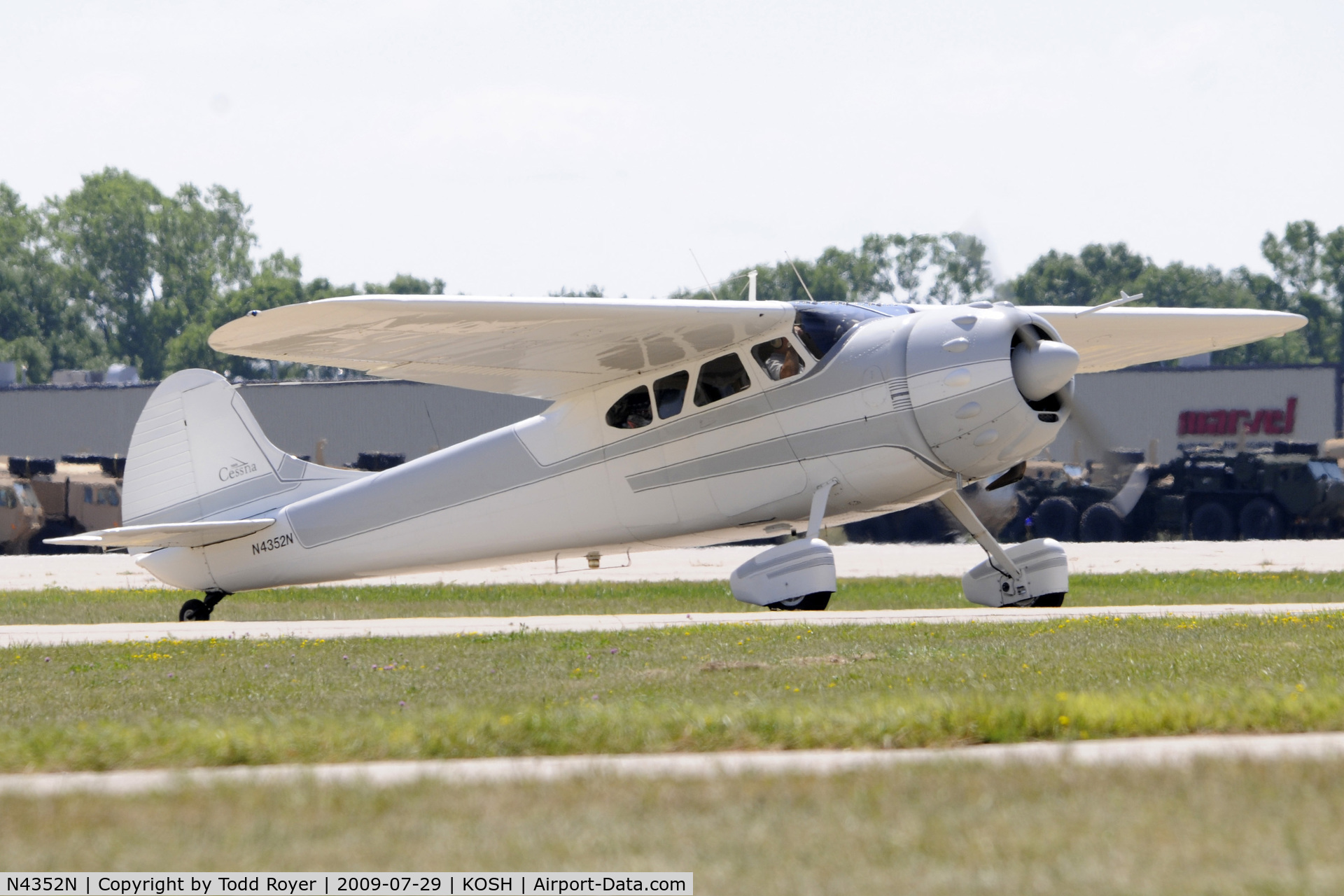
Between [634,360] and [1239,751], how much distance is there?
9859 millimetres

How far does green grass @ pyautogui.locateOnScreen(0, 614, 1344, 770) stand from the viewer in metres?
6.10

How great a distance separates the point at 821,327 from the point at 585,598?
802 centimetres

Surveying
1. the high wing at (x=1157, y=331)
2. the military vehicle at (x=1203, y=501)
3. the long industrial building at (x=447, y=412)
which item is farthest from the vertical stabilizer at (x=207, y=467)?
the long industrial building at (x=447, y=412)

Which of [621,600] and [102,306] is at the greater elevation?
[102,306]

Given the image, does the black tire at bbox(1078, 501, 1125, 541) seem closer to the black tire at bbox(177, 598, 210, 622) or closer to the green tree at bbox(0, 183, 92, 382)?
the black tire at bbox(177, 598, 210, 622)

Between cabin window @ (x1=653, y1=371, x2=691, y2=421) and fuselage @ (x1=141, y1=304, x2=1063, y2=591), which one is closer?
fuselage @ (x1=141, y1=304, x2=1063, y2=591)

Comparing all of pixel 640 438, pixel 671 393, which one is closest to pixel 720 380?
pixel 671 393

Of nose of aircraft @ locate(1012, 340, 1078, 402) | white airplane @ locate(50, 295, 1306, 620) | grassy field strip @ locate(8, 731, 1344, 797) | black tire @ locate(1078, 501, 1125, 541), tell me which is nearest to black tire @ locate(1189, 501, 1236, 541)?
black tire @ locate(1078, 501, 1125, 541)

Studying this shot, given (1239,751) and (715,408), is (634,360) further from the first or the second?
(1239,751)

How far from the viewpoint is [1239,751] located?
5527mm

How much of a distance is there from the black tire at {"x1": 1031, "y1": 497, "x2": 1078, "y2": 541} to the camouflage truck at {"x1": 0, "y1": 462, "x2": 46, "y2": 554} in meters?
25.5

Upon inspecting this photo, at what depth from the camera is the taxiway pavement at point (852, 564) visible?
84.3 ft

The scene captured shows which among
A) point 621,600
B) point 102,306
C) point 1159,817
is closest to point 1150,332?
point 621,600

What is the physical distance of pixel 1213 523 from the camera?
35531 mm
